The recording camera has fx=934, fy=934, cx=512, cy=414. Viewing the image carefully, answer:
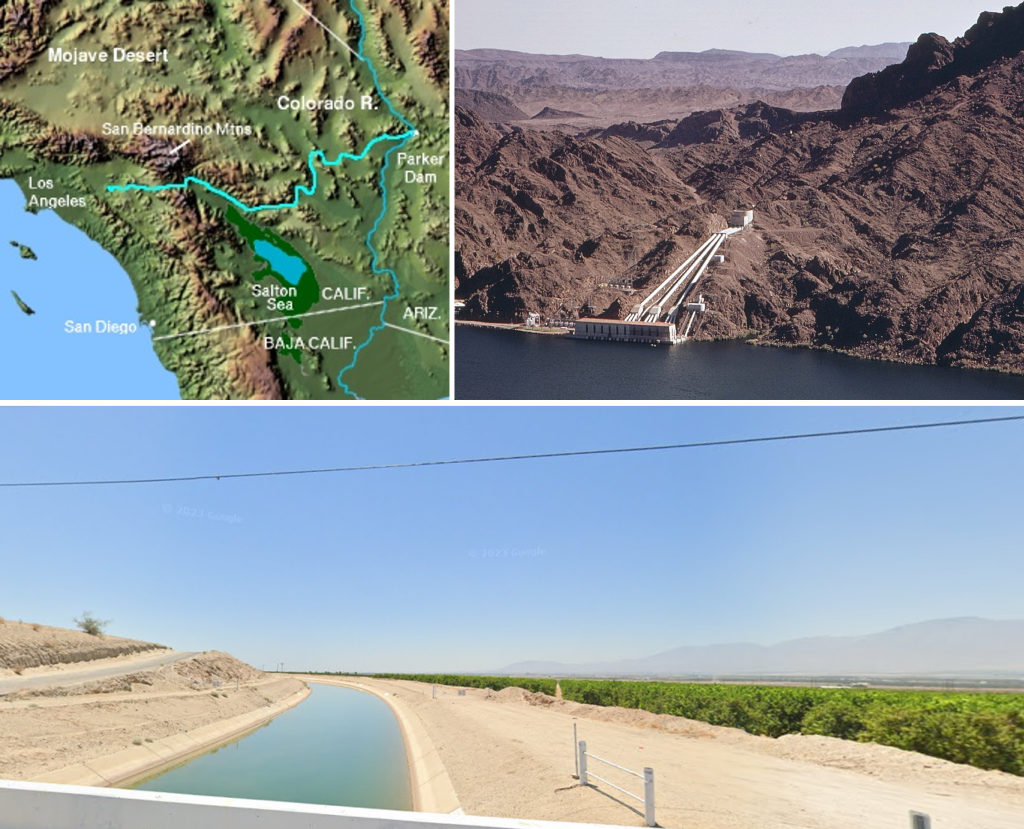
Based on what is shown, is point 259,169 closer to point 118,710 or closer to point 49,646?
point 118,710

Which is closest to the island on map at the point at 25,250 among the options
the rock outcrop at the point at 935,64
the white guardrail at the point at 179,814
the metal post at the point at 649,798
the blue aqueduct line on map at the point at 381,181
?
the blue aqueduct line on map at the point at 381,181

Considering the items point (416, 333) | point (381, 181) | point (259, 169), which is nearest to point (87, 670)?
point (416, 333)

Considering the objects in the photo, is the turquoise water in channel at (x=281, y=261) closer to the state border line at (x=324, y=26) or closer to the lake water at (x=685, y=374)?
the state border line at (x=324, y=26)

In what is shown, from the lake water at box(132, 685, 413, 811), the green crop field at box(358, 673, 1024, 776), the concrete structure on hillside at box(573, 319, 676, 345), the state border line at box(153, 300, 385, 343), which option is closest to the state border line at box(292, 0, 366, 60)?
the state border line at box(153, 300, 385, 343)

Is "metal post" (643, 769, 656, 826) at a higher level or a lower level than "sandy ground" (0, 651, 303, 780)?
higher

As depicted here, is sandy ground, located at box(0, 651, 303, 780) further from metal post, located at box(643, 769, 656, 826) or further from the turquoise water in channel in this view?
metal post, located at box(643, 769, 656, 826)
